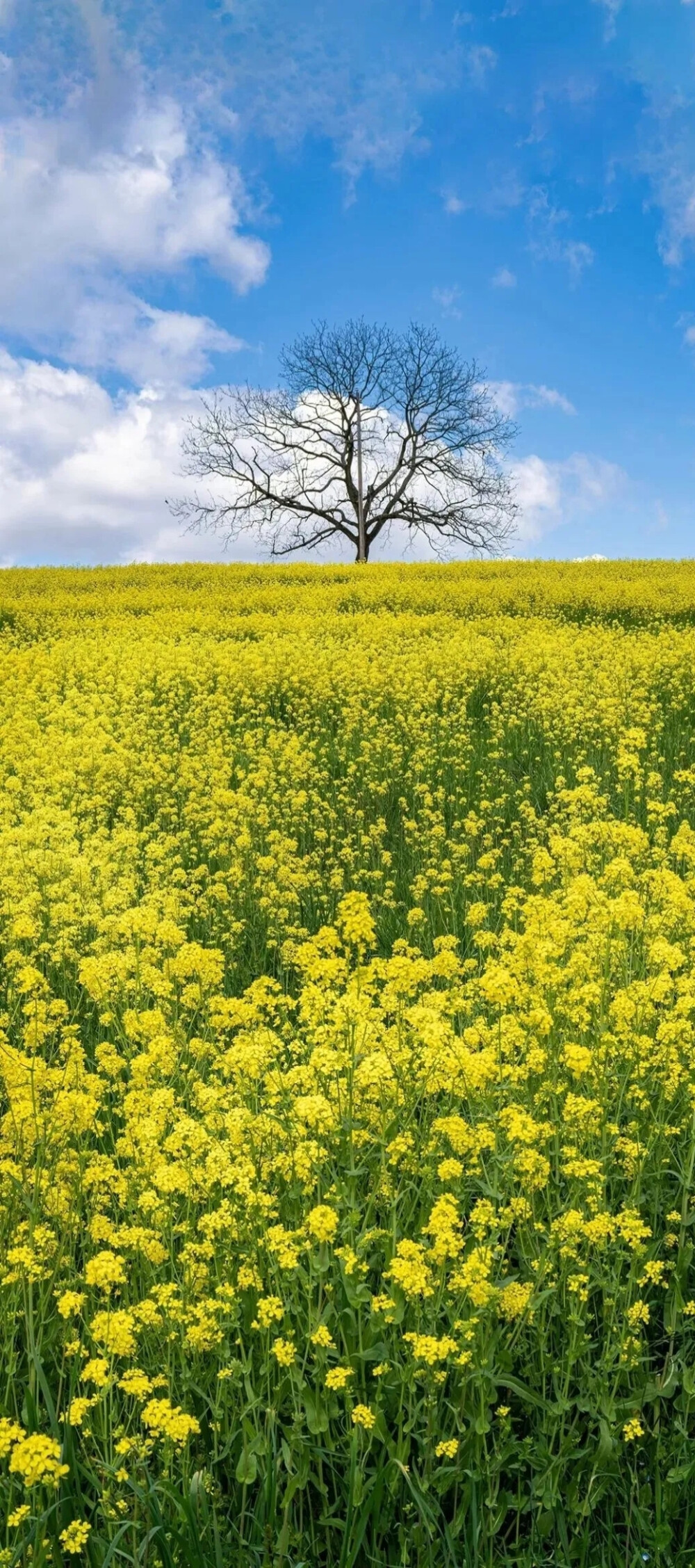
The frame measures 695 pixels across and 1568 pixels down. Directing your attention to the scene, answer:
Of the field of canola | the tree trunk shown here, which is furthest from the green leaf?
the tree trunk

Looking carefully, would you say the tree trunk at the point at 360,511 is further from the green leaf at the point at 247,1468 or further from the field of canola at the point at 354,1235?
the green leaf at the point at 247,1468

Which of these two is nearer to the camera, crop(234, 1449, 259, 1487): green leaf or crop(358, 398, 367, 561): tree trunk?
crop(234, 1449, 259, 1487): green leaf

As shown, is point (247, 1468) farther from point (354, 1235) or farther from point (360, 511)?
point (360, 511)

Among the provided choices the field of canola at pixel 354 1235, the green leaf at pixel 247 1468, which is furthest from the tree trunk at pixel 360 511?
the green leaf at pixel 247 1468

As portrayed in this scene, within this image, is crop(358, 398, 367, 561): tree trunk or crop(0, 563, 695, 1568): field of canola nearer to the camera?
crop(0, 563, 695, 1568): field of canola

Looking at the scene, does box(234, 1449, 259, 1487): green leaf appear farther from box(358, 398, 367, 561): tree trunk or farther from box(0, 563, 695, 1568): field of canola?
box(358, 398, 367, 561): tree trunk

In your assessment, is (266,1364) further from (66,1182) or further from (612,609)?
(612,609)

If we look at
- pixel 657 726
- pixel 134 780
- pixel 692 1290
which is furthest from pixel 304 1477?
pixel 657 726

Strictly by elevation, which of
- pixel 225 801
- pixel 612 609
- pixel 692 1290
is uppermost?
pixel 612 609

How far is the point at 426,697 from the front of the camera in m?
14.0

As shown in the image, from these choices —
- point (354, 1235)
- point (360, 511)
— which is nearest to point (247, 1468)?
point (354, 1235)

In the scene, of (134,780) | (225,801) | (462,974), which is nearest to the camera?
(462,974)

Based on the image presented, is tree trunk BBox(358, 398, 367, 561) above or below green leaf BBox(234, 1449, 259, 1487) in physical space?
above

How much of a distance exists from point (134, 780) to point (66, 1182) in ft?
24.4
